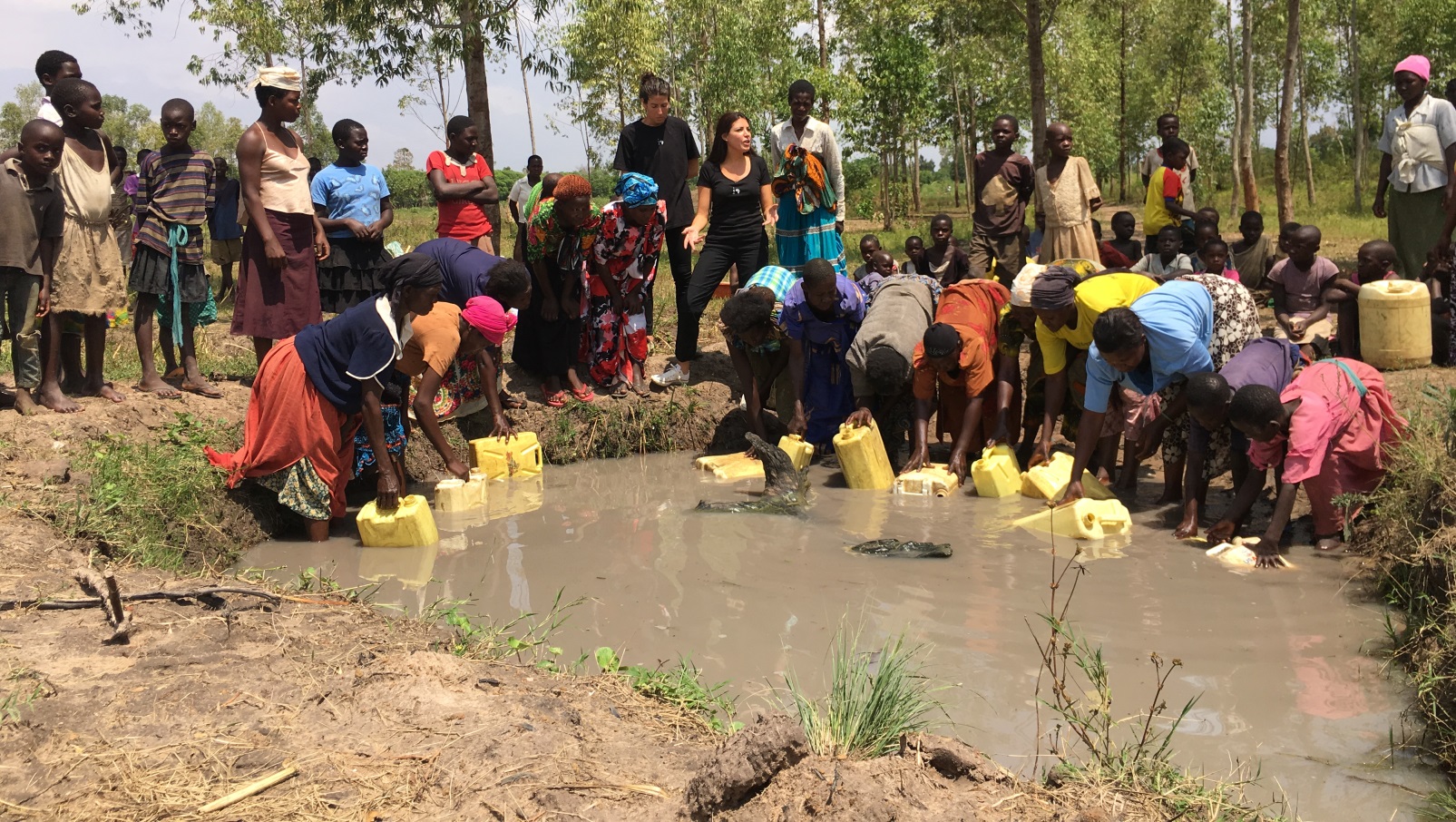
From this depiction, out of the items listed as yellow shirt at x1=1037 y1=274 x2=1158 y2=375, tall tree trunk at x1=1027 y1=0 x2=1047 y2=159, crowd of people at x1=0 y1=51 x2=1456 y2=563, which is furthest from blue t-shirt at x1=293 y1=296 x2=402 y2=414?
tall tree trunk at x1=1027 y1=0 x2=1047 y2=159

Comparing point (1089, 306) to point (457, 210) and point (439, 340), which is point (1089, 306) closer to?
point (439, 340)

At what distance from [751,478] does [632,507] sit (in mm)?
894

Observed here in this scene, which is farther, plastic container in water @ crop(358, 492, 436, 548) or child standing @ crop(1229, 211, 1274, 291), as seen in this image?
child standing @ crop(1229, 211, 1274, 291)

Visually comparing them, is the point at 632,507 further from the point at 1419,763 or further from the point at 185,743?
the point at 1419,763

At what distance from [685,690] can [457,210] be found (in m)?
5.21

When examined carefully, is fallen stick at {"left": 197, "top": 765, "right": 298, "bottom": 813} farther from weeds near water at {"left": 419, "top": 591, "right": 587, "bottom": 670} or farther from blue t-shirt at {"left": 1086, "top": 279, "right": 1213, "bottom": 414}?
blue t-shirt at {"left": 1086, "top": 279, "right": 1213, "bottom": 414}

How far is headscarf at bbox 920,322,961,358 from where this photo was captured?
6.36m

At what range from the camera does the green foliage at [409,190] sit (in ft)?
147

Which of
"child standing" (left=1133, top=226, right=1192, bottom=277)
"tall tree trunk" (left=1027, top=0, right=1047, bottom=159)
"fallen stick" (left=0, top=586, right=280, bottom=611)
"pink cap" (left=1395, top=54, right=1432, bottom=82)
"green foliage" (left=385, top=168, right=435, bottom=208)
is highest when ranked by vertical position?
"green foliage" (left=385, top=168, right=435, bottom=208)

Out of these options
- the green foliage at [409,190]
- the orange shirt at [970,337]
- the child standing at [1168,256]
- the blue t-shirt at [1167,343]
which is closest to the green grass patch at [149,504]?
the orange shirt at [970,337]

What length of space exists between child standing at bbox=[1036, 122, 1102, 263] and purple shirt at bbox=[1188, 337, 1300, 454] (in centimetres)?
262

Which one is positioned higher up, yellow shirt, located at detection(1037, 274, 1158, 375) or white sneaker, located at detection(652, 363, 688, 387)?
yellow shirt, located at detection(1037, 274, 1158, 375)

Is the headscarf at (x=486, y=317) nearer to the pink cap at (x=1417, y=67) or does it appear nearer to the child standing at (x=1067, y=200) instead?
the child standing at (x=1067, y=200)

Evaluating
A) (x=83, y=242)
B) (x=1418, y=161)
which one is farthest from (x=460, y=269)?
(x=1418, y=161)
